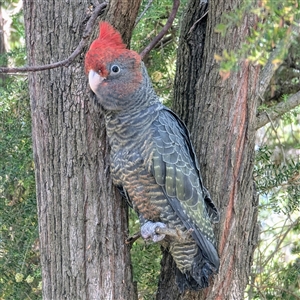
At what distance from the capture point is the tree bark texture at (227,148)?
1461 mm

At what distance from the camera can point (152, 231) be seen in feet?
4.63

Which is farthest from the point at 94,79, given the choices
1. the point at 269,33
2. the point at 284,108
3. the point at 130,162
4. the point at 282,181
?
the point at 284,108

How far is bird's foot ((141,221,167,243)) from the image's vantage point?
1396mm

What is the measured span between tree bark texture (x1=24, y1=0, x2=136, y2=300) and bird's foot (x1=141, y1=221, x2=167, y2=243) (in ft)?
0.33

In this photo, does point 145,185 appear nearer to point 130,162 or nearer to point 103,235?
point 130,162

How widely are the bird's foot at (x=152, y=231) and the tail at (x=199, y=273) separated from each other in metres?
0.17

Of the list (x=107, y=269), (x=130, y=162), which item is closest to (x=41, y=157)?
(x=130, y=162)

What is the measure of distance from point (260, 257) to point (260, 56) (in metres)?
1.83

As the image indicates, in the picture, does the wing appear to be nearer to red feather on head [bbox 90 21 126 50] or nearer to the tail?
the tail

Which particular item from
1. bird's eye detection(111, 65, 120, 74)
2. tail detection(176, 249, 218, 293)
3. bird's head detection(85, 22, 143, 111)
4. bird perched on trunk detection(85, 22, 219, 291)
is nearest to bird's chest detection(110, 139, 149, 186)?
bird perched on trunk detection(85, 22, 219, 291)

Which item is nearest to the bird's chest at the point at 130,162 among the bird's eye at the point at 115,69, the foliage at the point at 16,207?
the bird's eye at the point at 115,69

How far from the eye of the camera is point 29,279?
1.75 metres

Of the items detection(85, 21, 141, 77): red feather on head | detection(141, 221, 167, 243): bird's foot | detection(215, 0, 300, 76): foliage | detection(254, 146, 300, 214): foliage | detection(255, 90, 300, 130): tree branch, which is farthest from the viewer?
detection(255, 90, 300, 130): tree branch

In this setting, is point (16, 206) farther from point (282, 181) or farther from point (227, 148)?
point (282, 181)
